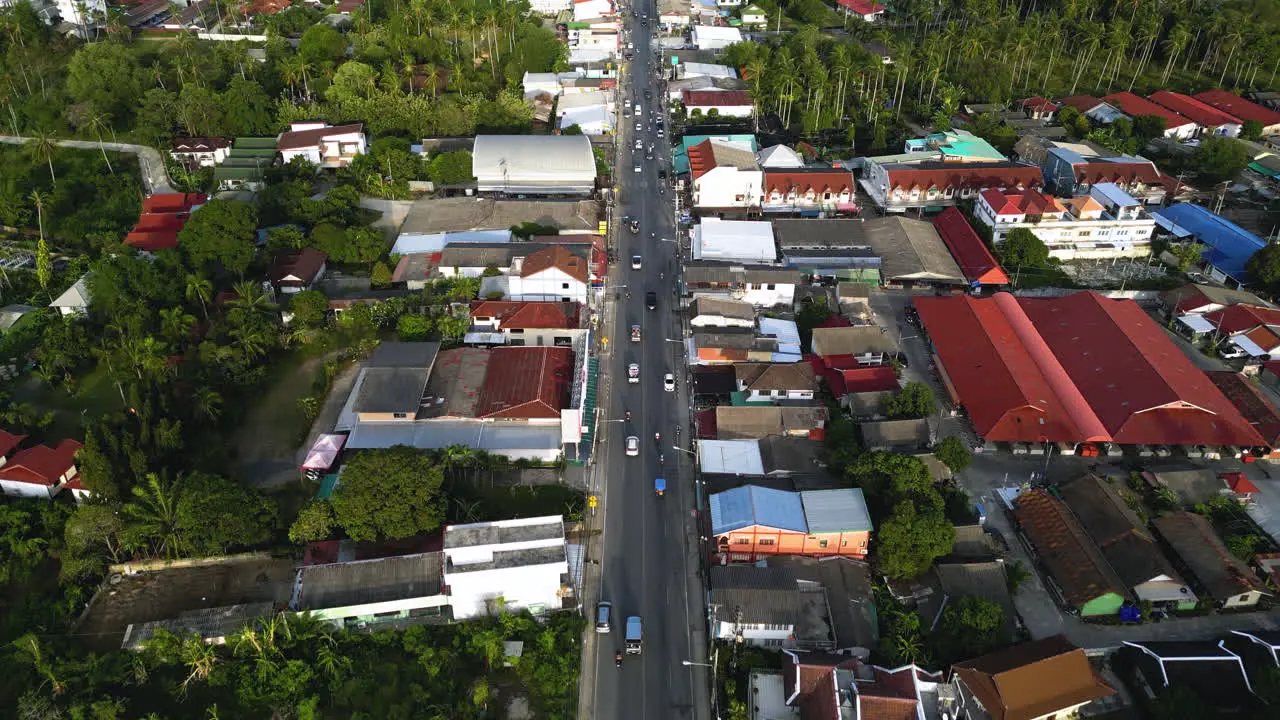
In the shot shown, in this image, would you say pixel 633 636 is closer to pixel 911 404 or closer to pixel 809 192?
pixel 911 404

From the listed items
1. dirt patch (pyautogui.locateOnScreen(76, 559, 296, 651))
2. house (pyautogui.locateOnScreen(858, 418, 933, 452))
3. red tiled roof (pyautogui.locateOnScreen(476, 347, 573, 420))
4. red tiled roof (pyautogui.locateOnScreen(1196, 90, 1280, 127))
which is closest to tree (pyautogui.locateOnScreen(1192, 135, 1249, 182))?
red tiled roof (pyautogui.locateOnScreen(1196, 90, 1280, 127))

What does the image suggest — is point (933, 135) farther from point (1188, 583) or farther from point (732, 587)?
point (732, 587)

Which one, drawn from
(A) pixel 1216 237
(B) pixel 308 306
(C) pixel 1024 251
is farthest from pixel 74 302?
(A) pixel 1216 237

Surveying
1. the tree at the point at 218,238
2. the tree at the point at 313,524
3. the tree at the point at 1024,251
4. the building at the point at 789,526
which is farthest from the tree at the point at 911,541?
the tree at the point at 218,238

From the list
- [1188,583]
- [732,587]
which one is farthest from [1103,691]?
[732,587]

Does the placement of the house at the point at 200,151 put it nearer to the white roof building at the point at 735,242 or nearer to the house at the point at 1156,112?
the white roof building at the point at 735,242
